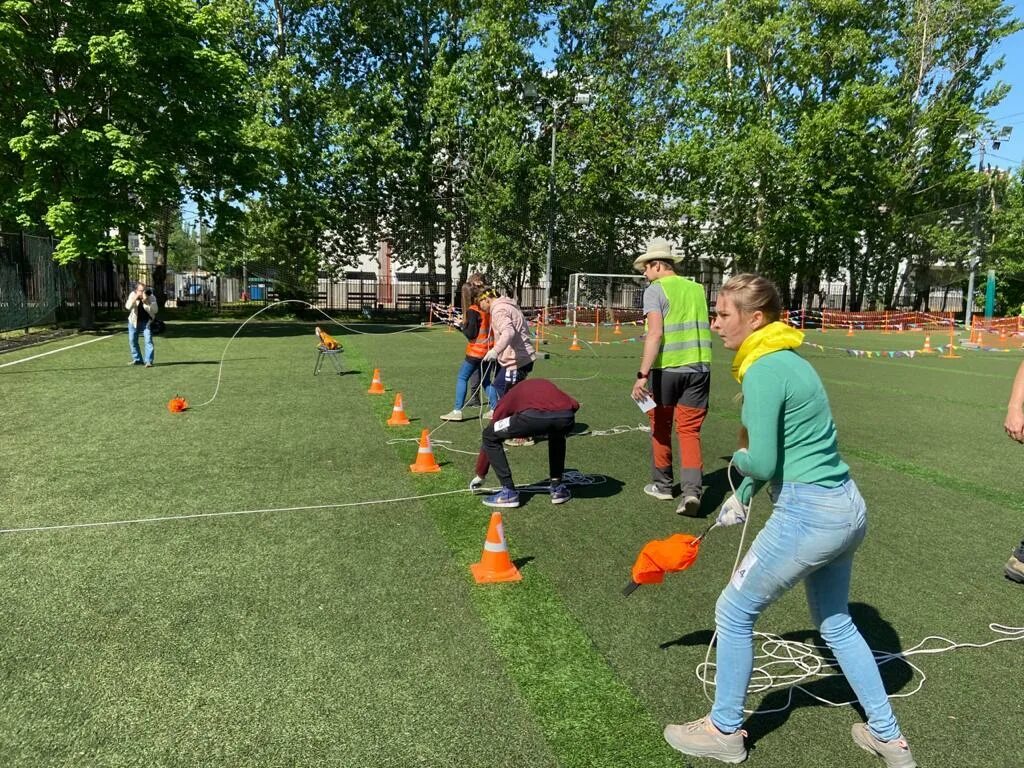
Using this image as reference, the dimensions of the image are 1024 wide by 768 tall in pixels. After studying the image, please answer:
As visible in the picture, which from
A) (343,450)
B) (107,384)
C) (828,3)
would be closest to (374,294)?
(828,3)

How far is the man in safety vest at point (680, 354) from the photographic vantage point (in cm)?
521

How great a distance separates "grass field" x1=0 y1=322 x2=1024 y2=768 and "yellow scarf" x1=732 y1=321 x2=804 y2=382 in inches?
59.3

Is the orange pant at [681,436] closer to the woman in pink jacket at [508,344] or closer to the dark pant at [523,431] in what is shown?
the dark pant at [523,431]


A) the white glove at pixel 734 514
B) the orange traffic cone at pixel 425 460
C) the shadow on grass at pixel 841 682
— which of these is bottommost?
the shadow on grass at pixel 841 682

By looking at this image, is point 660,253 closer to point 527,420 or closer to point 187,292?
point 527,420

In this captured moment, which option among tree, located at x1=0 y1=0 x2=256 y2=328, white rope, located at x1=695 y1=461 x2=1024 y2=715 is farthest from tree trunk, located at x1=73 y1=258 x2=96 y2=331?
white rope, located at x1=695 y1=461 x2=1024 y2=715

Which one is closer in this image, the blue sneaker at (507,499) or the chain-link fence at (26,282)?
the blue sneaker at (507,499)

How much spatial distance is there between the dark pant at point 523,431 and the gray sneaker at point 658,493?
939mm

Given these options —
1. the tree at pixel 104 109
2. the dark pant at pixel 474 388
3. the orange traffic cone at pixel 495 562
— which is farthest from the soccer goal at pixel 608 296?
the orange traffic cone at pixel 495 562

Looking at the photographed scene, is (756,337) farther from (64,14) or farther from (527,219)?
(527,219)

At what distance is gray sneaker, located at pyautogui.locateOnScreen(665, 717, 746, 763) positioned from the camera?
8.27 feet

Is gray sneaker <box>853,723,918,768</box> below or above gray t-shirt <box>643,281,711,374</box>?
below

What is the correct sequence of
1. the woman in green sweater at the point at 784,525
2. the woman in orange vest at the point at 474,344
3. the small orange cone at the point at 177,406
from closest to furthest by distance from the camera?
the woman in green sweater at the point at 784,525, the woman in orange vest at the point at 474,344, the small orange cone at the point at 177,406

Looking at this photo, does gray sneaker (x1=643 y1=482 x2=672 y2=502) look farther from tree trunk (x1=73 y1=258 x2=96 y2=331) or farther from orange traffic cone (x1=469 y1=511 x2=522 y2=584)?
tree trunk (x1=73 y1=258 x2=96 y2=331)
